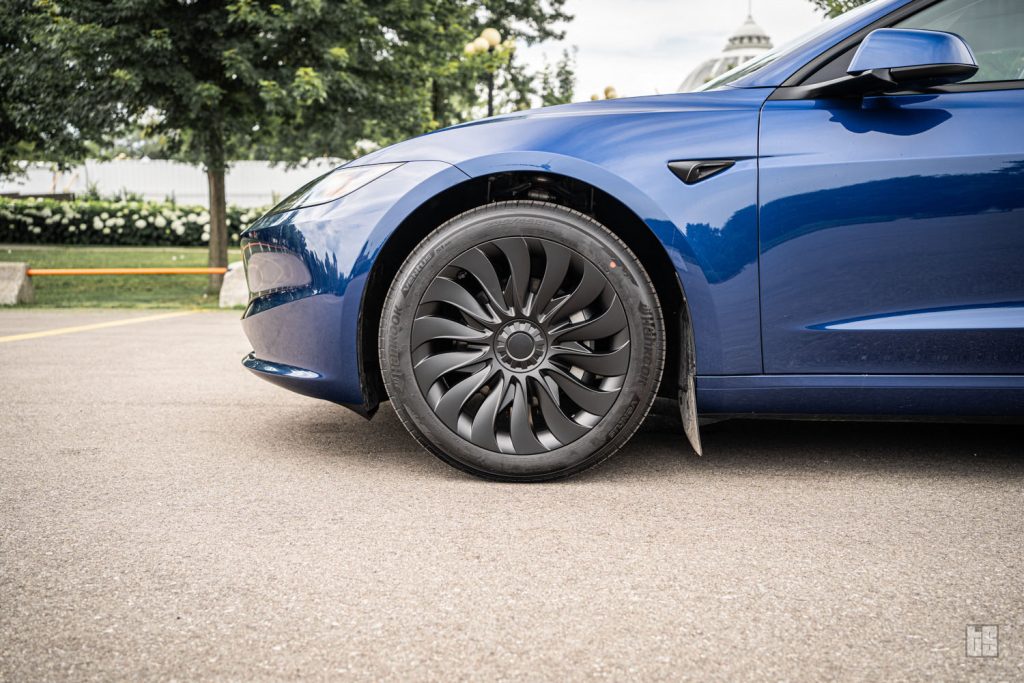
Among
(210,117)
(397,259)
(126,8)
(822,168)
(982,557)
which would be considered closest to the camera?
(982,557)

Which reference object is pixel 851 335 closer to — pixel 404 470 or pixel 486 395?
pixel 486 395

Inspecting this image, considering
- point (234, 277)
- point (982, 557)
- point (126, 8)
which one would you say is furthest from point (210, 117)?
point (982, 557)

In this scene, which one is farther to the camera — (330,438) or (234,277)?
(234,277)

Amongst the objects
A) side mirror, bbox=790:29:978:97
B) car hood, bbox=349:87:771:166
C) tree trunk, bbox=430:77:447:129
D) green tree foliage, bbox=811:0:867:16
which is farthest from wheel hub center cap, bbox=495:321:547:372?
tree trunk, bbox=430:77:447:129

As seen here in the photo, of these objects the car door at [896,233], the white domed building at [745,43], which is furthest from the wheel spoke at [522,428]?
the white domed building at [745,43]

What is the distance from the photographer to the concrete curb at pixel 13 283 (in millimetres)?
Result: 9977

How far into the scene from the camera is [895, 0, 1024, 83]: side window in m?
2.52


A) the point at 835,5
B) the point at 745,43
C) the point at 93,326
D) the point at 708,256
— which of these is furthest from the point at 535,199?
the point at 745,43

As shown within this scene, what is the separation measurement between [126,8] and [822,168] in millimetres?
10010

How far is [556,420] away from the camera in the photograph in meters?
2.48

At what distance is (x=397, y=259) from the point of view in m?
2.74

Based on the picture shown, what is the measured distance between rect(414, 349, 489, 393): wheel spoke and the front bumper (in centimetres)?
Answer: 21

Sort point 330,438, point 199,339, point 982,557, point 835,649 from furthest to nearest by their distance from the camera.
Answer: point 199,339
point 330,438
point 982,557
point 835,649

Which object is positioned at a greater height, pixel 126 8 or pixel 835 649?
pixel 126 8
